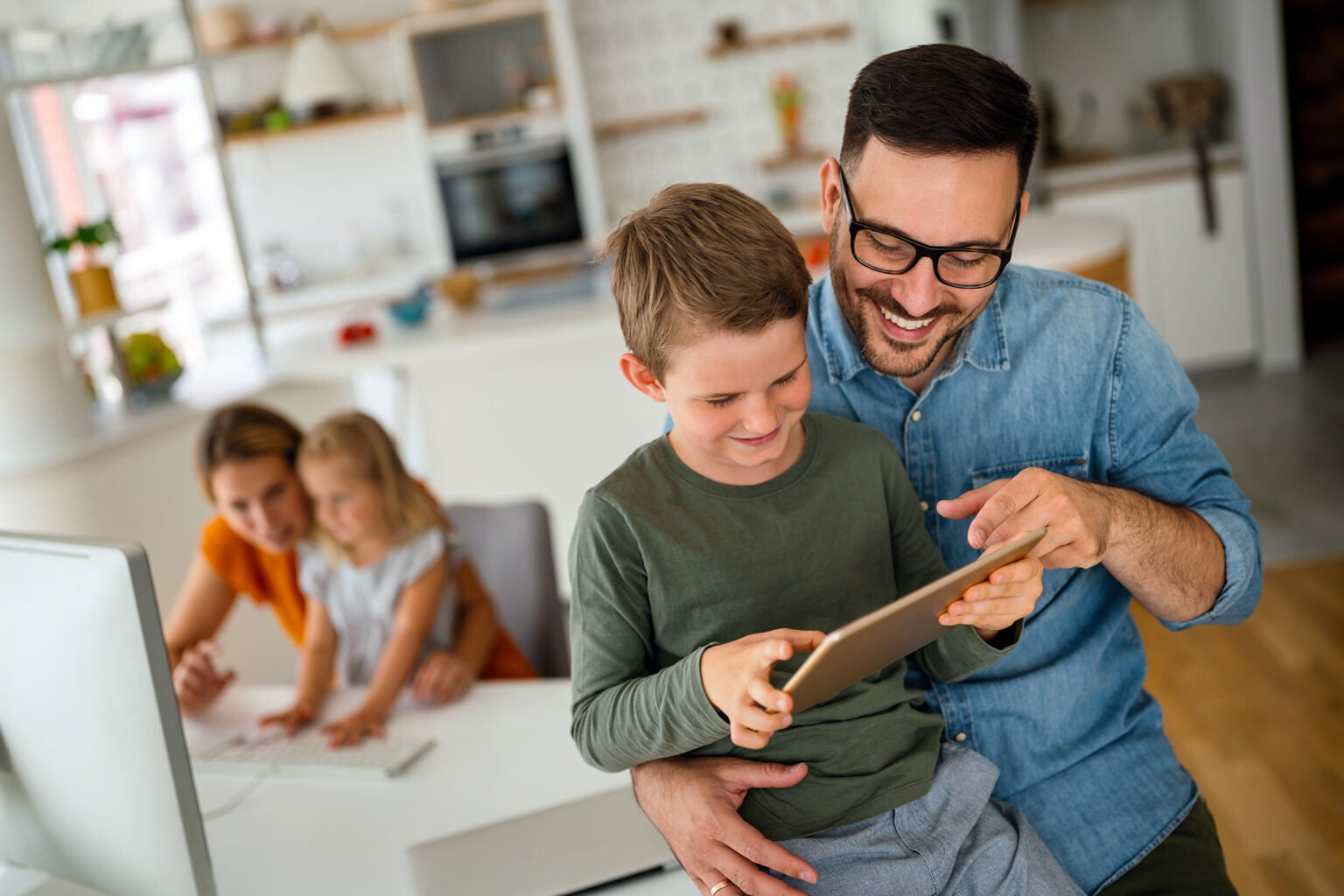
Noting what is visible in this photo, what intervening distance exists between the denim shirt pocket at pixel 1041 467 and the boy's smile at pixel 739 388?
0.34 metres

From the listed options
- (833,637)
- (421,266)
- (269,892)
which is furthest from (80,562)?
(421,266)

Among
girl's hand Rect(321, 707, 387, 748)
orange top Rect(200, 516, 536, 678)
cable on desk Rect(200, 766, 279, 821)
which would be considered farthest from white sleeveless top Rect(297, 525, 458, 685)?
cable on desk Rect(200, 766, 279, 821)

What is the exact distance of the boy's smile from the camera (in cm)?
99

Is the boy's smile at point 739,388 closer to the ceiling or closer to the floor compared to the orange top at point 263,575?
closer to the ceiling

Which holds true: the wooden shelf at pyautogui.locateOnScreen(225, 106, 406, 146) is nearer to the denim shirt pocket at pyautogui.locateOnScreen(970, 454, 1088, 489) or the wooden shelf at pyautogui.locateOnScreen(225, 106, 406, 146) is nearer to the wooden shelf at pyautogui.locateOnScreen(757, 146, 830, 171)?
the wooden shelf at pyautogui.locateOnScreen(757, 146, 830, 171)

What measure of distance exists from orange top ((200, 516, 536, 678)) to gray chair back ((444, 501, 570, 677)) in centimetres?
4

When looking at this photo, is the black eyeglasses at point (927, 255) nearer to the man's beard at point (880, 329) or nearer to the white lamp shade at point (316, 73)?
the man's beard at point (880, 329)

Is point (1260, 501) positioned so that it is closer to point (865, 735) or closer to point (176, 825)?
point (865, 735)

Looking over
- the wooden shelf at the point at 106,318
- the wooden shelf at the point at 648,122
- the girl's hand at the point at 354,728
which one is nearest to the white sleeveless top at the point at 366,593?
the girl's hand at the point at 354,728

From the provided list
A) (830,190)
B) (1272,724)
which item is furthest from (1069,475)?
(1272,724)

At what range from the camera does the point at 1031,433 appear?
128 cm

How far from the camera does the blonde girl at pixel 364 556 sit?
1.83 metres

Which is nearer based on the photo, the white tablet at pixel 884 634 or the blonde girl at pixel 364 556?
the white tablet at pixel 884 634

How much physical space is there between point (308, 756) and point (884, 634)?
1.03m
